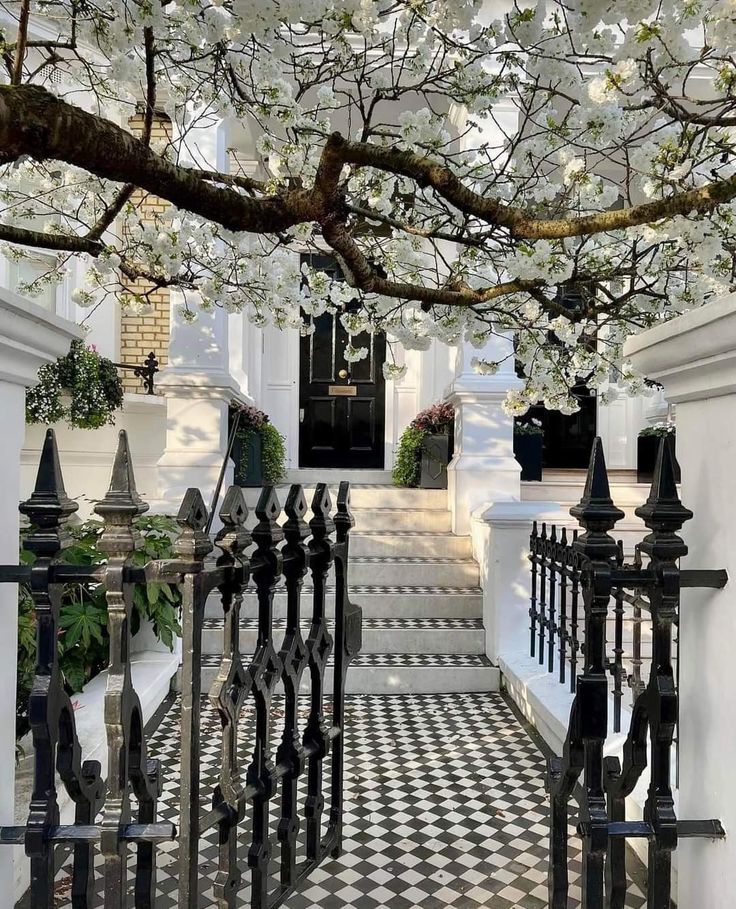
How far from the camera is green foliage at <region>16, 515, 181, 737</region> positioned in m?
2.69

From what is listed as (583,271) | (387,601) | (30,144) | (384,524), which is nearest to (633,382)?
(583,271)

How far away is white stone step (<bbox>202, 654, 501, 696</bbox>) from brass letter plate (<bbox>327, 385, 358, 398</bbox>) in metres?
5.42

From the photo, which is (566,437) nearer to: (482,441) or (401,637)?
(482,441)

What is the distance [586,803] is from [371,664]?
3003 mm

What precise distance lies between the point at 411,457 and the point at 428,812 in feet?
15.9

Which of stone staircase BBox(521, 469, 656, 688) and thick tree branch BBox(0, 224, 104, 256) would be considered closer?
thick tree branch BBox(0, 224, 104, 256)

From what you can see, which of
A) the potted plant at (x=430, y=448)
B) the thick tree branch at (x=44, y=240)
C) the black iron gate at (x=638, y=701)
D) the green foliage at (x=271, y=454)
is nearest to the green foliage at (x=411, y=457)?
the potted plant at (x=430, y=448)

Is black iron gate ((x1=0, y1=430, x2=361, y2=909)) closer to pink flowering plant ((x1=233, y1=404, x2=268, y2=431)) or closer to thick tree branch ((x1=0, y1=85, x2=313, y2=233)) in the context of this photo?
thick tree branch ((x1=0, y1=85, x2=313, y2=233))

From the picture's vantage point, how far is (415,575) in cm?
Answer: 542

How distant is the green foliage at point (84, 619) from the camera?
269 centimetres

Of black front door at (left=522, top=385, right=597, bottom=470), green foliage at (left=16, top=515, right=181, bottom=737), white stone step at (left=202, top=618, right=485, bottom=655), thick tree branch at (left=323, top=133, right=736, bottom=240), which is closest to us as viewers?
thick tree branch at (left=323, top=133, right=736, bottom=240)

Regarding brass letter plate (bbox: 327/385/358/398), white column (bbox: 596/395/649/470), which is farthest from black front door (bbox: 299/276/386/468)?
white column (bbox: 596/395/649/470)

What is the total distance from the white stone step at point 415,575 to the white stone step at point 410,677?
0.97 m

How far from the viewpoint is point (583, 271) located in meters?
3.19
